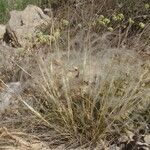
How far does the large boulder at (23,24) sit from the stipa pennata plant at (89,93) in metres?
1.23

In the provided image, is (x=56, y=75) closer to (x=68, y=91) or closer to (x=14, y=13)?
(x=68, y=91)

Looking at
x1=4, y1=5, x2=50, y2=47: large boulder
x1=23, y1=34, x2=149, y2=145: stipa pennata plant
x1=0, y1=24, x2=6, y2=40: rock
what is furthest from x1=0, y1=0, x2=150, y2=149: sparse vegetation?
x1=0, y1=24, x2=6, y2=40: rock

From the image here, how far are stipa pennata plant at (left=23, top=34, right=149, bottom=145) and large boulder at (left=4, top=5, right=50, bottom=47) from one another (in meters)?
1.23

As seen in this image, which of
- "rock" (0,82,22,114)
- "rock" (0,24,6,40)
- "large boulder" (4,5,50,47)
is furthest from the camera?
"rock" (0,24,6,40)

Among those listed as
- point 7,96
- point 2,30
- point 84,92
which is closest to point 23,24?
point 2,30

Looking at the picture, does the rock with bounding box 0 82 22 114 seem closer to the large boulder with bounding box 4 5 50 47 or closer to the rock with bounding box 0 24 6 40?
the large boulder with bounding box 4 5 50 47

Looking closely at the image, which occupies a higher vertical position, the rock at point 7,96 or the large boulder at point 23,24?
the large boulder at point 23,24

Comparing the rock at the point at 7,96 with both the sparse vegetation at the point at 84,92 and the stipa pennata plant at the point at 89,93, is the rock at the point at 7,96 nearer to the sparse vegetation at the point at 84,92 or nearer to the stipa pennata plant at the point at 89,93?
the sparse vegetation at the point at 84,92

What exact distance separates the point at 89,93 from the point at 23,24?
2215 millimetres

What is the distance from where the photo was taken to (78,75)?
432 cm

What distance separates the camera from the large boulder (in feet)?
18.7

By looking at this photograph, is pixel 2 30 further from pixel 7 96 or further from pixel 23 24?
pixel 7 96

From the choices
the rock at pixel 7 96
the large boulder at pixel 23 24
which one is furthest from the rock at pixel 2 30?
the rock at pixel 7 96

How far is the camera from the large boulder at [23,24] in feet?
18.7
